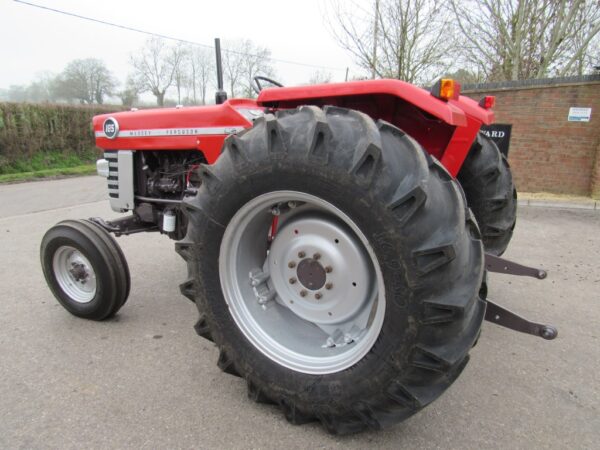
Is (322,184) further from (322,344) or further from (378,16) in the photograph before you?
(378,16)

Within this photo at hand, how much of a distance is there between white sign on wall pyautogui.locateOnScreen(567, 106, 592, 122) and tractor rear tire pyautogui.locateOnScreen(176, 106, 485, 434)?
7247mm

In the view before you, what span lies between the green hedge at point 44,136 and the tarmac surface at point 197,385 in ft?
32.8

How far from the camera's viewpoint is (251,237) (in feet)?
6.49

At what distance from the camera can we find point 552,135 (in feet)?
24.5

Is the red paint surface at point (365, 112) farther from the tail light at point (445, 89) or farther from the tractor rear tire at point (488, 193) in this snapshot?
the tractor rear tire at point (488, 193)

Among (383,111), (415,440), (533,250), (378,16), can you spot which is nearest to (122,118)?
(383,111)

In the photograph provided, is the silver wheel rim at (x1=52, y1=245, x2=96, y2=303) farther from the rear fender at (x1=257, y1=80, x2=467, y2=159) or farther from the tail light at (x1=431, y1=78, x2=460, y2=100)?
the tail light at (x1=431, y1=78, x2=460, y2=100)

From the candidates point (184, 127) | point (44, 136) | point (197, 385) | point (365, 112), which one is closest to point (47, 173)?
point (44, 136)

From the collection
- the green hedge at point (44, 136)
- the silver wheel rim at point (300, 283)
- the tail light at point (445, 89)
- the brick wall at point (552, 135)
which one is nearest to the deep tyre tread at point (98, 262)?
the silver wheel rim at point (300, 283)

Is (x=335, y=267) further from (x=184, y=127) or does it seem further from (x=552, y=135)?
(x=552, y=135)

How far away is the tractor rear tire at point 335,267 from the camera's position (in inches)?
56.4

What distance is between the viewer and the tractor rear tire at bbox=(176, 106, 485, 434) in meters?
1.43

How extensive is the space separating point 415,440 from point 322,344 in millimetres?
544

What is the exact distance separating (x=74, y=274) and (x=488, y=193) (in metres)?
2.83
